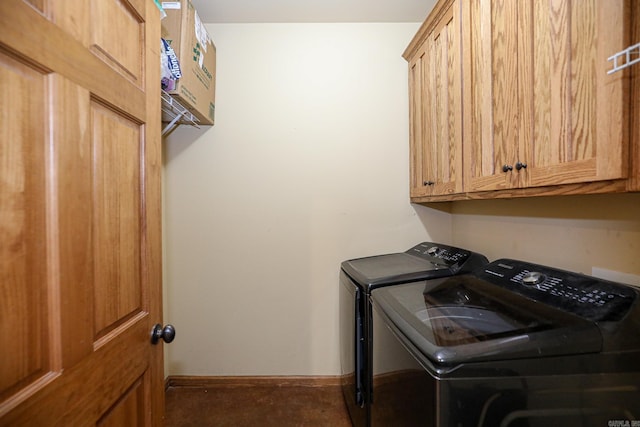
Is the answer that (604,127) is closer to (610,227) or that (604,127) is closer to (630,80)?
(630,80)

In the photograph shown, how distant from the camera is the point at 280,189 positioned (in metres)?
1.95

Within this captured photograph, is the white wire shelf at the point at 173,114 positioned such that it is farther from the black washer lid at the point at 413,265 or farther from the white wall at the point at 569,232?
the white wall at the point at 569,232

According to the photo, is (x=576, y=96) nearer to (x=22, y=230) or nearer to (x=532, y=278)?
(x=532, y=278)

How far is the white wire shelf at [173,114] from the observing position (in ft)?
4.70

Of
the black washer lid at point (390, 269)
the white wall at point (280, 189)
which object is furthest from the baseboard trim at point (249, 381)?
the black washer lid at point (390, 269)

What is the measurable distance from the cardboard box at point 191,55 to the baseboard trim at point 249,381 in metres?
1.79

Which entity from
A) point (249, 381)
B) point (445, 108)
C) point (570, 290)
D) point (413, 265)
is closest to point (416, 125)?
point (445, 108)

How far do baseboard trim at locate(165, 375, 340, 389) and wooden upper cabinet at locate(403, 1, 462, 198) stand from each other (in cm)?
146

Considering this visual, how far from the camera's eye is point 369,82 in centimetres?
195

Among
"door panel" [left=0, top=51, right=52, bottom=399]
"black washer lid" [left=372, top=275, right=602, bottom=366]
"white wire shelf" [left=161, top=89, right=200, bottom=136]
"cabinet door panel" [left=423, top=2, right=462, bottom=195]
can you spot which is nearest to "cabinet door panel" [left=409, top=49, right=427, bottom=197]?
"cabinet door panel" [left=423, top=2, right=462, bottom=195]

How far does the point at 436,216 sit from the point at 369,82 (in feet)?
3.56

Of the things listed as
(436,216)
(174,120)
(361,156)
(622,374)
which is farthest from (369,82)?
(622,374)

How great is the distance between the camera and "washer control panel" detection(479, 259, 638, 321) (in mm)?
793

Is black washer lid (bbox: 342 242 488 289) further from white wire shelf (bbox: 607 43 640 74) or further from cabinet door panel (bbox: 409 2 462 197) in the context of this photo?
white wire shelf (bbox: 607 43 640 74)
